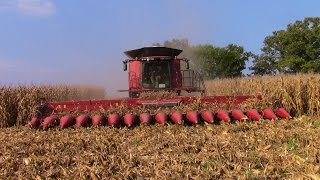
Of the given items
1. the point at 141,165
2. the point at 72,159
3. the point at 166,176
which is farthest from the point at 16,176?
the point at 166,176

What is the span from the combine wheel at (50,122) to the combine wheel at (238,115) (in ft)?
10.9

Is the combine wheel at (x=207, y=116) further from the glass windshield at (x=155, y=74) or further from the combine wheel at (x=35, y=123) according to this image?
the glass windshield at (x=155, y=74)

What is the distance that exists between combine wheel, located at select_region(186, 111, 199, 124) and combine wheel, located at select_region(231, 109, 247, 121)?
2.41 feet

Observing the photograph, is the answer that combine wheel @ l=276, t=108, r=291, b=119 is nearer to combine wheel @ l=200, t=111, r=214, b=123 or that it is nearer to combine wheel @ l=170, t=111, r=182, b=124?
combine wheel @ l=200, t=111, r=214, b=123

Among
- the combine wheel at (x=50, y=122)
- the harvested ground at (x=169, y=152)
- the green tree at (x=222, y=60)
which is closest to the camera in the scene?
the harvested ground at (x=169, y=152)

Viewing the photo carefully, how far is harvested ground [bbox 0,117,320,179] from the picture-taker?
16.0ft

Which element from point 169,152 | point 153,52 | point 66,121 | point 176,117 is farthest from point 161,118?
point 153,52

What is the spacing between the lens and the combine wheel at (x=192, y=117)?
8.64 m

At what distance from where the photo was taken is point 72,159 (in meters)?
5.81

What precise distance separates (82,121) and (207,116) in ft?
7.50

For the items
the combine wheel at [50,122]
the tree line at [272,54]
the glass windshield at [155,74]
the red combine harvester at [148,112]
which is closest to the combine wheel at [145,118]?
the red combine harvester at [148,112]

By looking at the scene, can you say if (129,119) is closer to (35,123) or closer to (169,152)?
(35,123)

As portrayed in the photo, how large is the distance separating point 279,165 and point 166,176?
4.02 ft

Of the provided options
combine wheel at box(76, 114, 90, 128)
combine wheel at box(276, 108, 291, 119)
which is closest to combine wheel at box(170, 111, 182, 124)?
combine wheel at box(76, 114, 90, 128)
